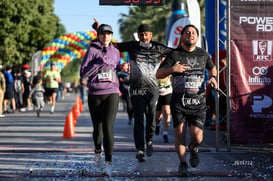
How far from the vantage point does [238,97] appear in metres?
9.06

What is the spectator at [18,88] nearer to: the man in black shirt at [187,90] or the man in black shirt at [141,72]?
the man in black shirt at [141,72]

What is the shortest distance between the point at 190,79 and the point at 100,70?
122 cm

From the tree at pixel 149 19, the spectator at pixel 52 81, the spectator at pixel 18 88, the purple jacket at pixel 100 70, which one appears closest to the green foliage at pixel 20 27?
the spectator at pixel 18 88

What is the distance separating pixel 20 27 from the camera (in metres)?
31.4

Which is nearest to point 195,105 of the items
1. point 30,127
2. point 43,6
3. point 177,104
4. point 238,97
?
point 177,104

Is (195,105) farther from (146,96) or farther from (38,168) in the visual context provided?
(38,168)

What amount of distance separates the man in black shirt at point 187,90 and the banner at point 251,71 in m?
2.37

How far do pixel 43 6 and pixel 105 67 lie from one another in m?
30.1

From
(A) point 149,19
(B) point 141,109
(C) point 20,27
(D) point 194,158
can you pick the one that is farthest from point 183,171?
(A) point 149,19

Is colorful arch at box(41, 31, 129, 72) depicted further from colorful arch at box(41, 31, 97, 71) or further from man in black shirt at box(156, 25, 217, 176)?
man in black shirt at box(156, 25, 217, 176)

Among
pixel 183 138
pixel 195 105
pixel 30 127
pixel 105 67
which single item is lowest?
pixel 30 127

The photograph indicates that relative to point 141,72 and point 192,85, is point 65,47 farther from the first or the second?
point 192,85

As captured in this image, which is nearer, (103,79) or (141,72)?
(103,79)

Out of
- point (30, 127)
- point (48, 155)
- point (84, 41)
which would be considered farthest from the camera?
point (84, 41)
